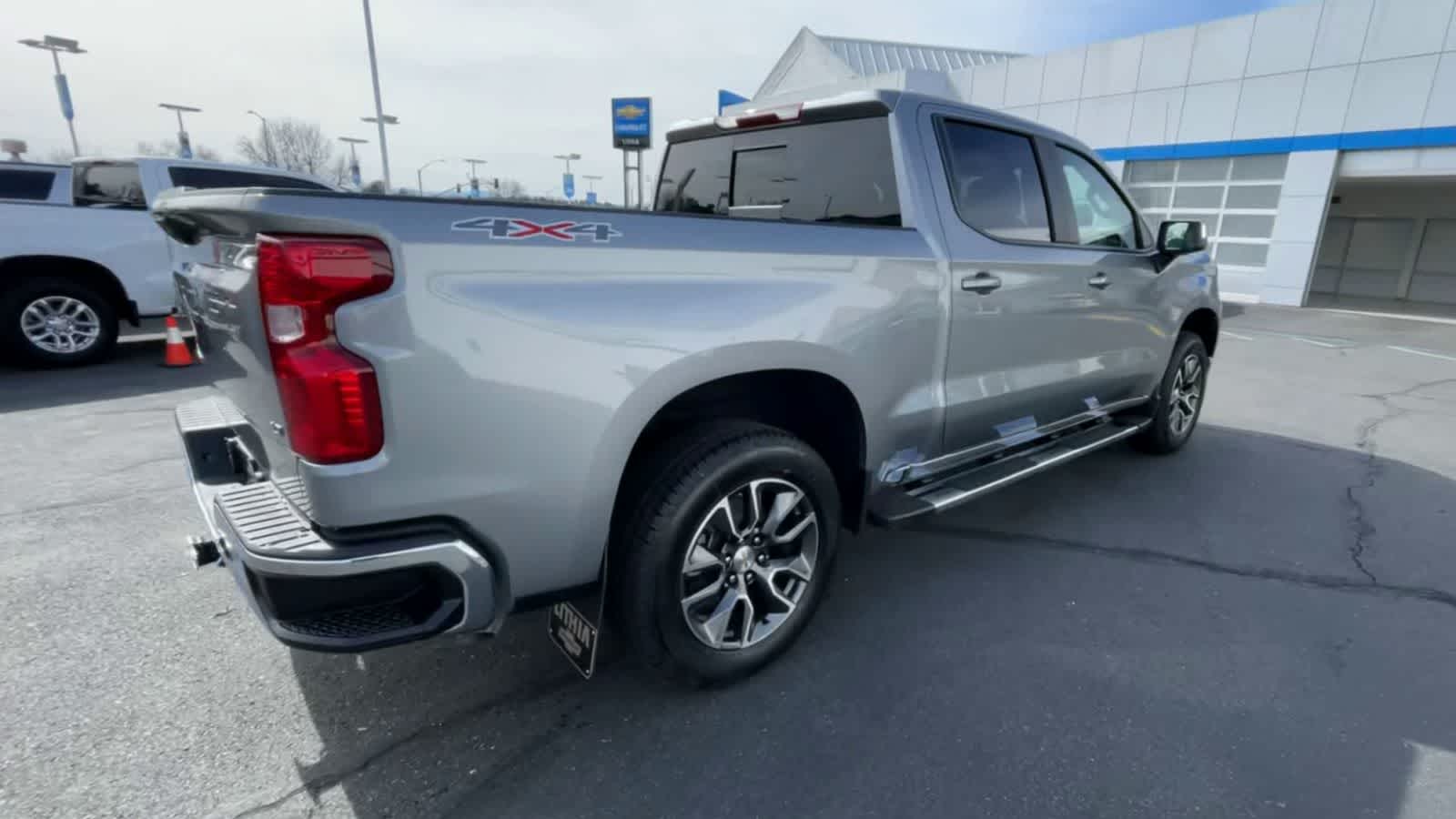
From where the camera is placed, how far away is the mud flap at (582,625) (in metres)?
2.15

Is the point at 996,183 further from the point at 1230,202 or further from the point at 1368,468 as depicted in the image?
the point at 1230,202

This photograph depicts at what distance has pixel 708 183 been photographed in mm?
3672

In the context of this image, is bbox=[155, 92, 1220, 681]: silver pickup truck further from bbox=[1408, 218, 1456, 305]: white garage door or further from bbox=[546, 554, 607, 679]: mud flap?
bbox=[1408, 218, 1456, 305]: white garage door

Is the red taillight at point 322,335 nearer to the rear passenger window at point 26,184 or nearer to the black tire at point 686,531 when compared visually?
the black tire at point 686,531

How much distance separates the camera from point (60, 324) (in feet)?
22.8

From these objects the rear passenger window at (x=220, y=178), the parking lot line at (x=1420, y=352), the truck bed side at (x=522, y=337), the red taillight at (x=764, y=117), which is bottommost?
the parking lot line at (x=1420, y=352)

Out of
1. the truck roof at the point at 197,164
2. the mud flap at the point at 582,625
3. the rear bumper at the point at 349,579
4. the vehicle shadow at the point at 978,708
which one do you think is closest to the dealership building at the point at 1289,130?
the truck roof at the point at 197,164

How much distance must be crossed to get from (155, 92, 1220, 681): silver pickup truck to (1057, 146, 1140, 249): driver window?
0.26 feet

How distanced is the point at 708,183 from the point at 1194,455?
13.4 ft

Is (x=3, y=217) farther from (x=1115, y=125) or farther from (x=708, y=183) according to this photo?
(x=1115, y=125)

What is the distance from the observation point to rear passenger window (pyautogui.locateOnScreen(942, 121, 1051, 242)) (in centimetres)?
310

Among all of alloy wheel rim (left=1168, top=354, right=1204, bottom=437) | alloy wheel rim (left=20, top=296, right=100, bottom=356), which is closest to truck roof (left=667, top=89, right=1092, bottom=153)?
alloy wheel rim (left=1168, top=354, right=1204, bottom=437)

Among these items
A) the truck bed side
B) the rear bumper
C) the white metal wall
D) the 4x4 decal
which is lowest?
the rear bumper

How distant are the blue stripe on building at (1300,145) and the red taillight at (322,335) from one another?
768 inches
